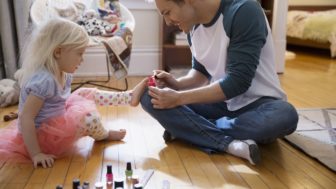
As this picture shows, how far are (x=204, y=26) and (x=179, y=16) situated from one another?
15 centimetres

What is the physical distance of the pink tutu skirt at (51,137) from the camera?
1.32 meters

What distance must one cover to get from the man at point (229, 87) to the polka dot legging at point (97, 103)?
0.13 metres

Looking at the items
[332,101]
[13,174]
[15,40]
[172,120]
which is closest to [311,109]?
[332,101]

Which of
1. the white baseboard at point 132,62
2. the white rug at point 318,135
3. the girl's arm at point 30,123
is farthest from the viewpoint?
the white baseboard at point 132,62

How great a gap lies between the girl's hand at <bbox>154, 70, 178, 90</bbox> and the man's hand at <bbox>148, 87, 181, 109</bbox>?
4.3 inches

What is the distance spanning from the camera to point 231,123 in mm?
1407

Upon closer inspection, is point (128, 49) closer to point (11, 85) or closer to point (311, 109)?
point (11, 85)

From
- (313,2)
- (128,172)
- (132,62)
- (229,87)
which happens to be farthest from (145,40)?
(313,2)

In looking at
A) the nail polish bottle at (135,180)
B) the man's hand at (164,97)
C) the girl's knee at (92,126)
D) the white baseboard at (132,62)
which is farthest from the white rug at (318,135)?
the white baseboard at (132,62)

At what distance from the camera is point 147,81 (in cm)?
144

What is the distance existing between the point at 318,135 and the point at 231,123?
1.35 feet

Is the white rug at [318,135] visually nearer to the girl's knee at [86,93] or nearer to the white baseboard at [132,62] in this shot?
the girl's knee at [86,93]

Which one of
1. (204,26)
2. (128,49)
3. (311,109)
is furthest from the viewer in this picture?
(128,49)

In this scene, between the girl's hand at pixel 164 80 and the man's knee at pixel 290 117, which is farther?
the girl's hand at pixel 164 80
